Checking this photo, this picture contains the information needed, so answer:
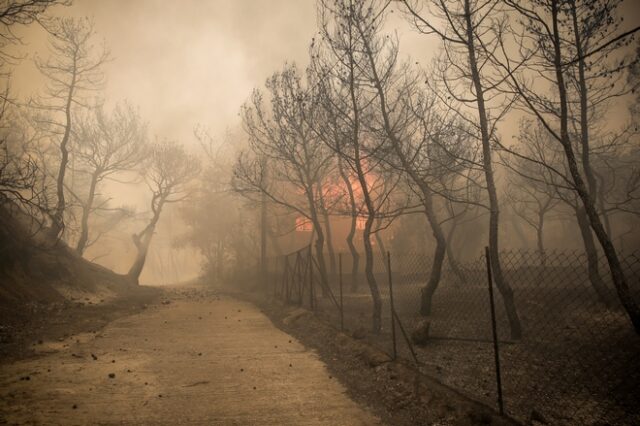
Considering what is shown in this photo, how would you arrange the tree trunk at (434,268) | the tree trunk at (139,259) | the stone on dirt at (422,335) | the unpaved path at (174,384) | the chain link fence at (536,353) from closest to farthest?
the unpaved path at (174,384), the chain link fence at (536,353), the stone on dirt at (422,335), the tree trunk at (434,268), the tree trunk at (139,259)

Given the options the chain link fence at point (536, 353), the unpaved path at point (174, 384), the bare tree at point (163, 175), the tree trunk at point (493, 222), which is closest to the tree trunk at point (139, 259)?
the bare tree at point (163, 175)

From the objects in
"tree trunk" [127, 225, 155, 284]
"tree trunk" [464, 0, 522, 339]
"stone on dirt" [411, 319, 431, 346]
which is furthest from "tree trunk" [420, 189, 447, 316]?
"tree trunk" [127, 225, 155, 284]

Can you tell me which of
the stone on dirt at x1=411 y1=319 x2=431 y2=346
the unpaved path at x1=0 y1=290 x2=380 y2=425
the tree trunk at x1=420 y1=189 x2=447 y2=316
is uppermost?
the tree trunk at x1=420 y1=189 x2=447 y2=316

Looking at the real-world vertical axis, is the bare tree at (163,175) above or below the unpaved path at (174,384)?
above

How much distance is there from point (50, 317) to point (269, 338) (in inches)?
254

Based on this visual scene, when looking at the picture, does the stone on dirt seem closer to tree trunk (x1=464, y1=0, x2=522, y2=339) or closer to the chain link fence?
the chain link fence

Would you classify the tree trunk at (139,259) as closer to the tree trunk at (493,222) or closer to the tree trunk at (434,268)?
the tree trunk at (434,268)

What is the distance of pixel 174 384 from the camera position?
5.45 meters

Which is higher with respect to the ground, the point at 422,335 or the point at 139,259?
the point at 139,259

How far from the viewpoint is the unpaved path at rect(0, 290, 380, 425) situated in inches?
171

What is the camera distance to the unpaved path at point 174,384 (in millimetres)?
4332

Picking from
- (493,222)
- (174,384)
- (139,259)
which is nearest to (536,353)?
(493,222)

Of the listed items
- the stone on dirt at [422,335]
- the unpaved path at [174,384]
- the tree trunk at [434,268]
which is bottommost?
the unpaved path at [174,384]

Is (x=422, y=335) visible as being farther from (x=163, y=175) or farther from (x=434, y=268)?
(x=163, y=175)
